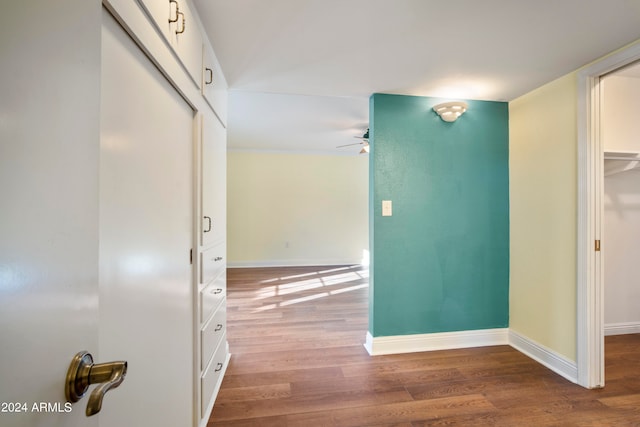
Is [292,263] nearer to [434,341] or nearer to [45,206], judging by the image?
[434,341]

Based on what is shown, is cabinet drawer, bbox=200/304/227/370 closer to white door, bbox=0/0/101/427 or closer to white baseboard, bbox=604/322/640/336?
white door, bbox=0/0/101/427

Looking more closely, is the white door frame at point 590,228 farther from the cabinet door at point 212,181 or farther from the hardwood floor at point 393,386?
the cabinet door at point 212,181

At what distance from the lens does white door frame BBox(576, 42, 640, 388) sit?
5.55 ft

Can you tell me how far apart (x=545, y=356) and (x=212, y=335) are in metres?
2.49

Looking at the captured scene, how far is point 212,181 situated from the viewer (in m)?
1.58

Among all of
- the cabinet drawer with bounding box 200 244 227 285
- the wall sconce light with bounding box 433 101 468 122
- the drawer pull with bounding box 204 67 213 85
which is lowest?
Result: the cabinet drawer with bounding box 200 244 227 285

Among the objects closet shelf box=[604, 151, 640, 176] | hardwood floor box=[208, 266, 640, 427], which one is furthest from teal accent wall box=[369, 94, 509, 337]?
closet shelf box=[604, 151, 640, 176]

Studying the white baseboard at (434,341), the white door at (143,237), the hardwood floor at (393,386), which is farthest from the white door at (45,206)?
the white baseboard at (434,341)

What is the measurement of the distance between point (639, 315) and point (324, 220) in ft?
14.3

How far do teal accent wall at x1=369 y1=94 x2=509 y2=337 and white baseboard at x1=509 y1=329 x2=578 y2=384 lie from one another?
0.20 m

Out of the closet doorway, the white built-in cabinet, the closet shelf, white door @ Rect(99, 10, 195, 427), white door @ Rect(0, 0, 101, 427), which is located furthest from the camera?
the closet doorway

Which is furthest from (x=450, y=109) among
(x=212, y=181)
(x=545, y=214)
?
(x=212, y=181)

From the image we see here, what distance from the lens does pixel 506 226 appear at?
230 cm

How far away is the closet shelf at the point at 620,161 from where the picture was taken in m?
2.08
